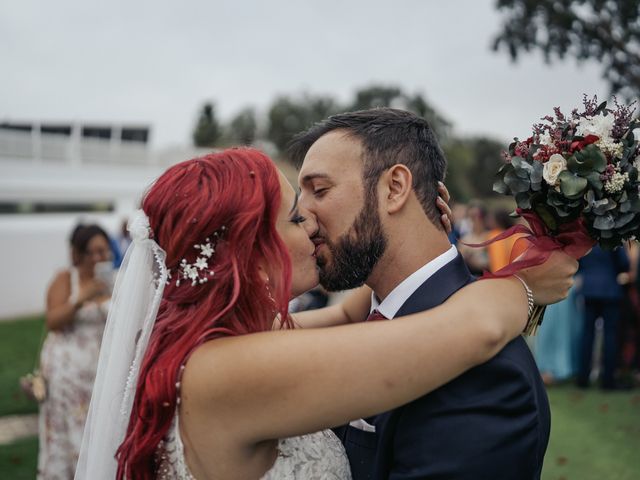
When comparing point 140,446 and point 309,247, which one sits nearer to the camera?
point 140,446

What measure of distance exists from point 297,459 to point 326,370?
0.53 m

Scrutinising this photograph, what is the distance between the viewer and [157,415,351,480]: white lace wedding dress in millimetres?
1992


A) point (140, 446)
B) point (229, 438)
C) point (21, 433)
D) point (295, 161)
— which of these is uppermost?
point (295, 161)


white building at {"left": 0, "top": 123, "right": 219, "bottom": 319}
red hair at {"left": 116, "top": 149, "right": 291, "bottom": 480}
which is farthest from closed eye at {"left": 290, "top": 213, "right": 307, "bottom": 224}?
white building at {"left": 0, "top": 123, "right": 219, "bottom": 319}

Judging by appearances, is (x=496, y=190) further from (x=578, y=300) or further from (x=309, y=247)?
(x=578, y=300)

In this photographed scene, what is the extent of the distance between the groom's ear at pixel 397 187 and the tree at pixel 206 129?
4347 centimetres

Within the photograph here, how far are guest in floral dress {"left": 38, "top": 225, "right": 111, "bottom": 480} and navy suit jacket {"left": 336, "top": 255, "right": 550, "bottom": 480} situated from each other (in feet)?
13.7

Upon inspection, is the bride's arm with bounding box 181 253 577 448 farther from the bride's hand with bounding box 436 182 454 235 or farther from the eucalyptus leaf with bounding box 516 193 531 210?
the bride's hand with bounding box 436 182 454 235

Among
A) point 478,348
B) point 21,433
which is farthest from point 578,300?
point 478,348

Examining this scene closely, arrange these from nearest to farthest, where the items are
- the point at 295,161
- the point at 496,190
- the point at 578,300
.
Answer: the point at 496,190, the point at 295,161, the point at 578,300

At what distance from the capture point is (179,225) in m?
2.08

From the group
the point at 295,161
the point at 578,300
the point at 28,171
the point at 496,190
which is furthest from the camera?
the point at 28,171

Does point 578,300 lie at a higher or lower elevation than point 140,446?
lower

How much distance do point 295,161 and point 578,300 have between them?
7.28 metres
